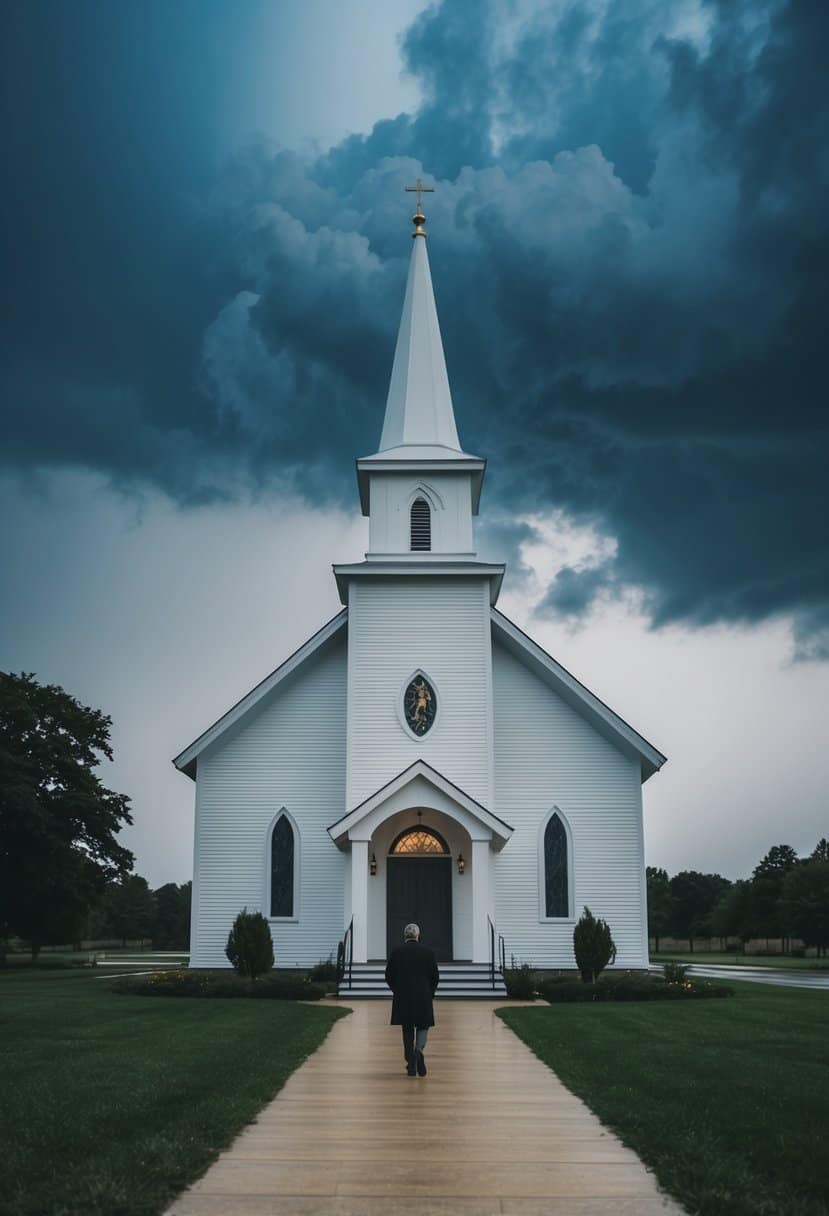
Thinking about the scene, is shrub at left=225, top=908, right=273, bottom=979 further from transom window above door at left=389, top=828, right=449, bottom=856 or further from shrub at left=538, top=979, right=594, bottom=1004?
shrub at left=538, top=979, right=594, bottom=1004


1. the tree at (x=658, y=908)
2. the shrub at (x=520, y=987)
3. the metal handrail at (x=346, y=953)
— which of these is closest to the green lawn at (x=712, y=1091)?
the shrub at (x=520, y=987)

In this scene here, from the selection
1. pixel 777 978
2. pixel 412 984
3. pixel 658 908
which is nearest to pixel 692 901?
pixel 658 908

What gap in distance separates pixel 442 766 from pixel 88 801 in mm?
15101

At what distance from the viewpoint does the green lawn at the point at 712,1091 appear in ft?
24.2

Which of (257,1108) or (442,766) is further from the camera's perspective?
(442,766)

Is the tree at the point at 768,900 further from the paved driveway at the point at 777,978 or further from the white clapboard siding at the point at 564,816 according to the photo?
the white clapboard siding at the point at 564,816

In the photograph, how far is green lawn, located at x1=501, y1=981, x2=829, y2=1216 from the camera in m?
7.37

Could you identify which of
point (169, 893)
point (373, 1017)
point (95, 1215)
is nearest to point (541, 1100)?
point (95, 1215)

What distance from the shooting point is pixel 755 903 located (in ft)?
264

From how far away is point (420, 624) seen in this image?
2966 cm

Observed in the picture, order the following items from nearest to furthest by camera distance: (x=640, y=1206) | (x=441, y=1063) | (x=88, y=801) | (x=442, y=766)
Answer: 1. (x=640, y=1206)
2. (x=441, y=1063)
3. (x=442, y=766)
4. (x=88, y=801)

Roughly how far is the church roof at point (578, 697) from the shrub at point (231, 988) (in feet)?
32.8

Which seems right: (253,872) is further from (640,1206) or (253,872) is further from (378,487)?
(640,1206)

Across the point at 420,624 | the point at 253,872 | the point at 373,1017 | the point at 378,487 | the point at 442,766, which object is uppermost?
the point at 378,487
